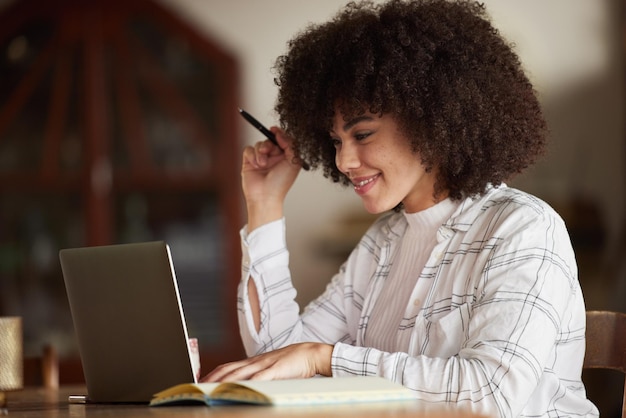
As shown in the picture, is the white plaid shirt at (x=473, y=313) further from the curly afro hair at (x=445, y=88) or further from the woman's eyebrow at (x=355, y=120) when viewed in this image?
the woman's eyebrow at (x=355, y=120)

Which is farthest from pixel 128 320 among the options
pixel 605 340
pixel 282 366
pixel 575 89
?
pixel 575 89

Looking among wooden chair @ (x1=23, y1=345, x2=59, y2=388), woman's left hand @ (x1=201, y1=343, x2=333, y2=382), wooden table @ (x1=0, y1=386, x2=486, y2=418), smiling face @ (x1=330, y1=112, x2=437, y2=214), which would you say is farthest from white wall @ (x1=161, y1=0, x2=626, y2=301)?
wooden table @ (x1=0, y1=386, x2=486, y2=418)

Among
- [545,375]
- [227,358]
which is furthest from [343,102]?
[227,358]

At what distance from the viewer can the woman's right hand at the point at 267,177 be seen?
1995 millimetres

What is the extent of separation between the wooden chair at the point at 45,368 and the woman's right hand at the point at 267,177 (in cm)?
64

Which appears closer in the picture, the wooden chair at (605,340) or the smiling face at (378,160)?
the wooden chair at (605,340)

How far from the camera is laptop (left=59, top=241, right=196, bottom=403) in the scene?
1.31 meters

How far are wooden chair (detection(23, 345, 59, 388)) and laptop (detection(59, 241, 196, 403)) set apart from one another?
797mm

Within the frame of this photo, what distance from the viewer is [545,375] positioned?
1512 mm

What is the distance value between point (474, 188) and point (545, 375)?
1.21 feet

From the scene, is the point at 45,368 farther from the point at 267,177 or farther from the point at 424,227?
the point at 424,227

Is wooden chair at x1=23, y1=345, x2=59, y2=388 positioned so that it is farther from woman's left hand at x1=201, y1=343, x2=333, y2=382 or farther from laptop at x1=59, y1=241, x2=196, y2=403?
woman's left hand at x1=201, y1=343, x2=333, y2=382

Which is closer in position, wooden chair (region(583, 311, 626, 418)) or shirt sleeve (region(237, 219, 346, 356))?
wooden chair (region(583, 311, 626, 418))

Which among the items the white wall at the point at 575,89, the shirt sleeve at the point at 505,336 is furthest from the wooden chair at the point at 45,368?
the white wall at the point at 575,89
